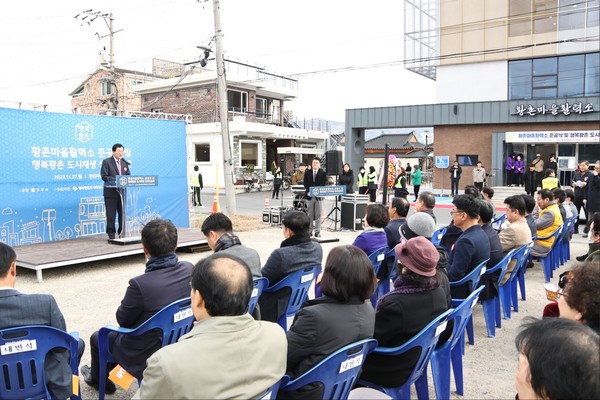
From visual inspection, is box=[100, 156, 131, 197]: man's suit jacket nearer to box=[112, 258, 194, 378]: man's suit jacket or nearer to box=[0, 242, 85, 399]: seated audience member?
box=[112, 258, 194, 378]: man's suit jacket

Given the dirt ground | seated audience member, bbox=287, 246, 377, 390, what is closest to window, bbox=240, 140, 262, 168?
the dirt ground

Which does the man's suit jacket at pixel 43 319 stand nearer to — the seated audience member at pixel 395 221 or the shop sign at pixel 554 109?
the seated audience member at pixel 395 221

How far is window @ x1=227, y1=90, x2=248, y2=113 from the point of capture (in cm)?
3059

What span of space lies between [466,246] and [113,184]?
236 inches

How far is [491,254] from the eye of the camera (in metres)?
4.65

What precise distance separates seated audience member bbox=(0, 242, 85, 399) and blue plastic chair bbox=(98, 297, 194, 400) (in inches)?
15.1

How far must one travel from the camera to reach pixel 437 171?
969 inches

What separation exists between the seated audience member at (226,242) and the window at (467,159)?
808 inches

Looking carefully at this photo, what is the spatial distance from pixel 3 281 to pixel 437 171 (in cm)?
2375

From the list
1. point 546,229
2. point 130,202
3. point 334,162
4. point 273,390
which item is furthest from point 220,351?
point 334,162

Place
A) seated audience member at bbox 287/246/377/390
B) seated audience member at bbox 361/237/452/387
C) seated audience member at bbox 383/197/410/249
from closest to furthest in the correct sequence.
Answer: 1. seated audience member at bbox 287/246/377/390
2. seated audience member at bbox 361/237/452/387
3. seated audience member at bbox 383/197/410/249

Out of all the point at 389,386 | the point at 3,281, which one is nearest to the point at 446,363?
the point at 389,386

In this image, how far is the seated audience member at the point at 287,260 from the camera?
12.5ft

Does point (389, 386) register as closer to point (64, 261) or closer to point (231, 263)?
point (231, 263)
